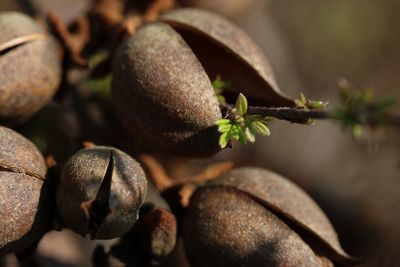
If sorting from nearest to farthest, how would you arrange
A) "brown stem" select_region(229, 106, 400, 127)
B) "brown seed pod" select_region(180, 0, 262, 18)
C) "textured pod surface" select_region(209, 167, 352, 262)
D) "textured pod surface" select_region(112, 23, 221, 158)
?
"brown stem" select_region(229, 106, 400, 127), "textured pod surface" select_region(112, 23, 221, 158), "textured pod surface" select_region(209, 167, 352, 262), "brown seed pod" select_region(180, 0, 262, 18)

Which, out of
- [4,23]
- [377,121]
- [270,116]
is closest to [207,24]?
[270,116]

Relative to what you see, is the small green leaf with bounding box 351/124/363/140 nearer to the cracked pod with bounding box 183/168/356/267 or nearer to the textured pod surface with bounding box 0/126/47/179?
the cracked pod with bounding box 183/168/356/267

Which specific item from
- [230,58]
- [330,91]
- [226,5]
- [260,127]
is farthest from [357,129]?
[330,91]

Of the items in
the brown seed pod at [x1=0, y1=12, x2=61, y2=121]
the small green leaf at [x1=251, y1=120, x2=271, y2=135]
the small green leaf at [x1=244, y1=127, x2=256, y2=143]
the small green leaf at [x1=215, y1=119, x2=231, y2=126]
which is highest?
the small green leaf at [x1=251, y1=120, x2=271, y2=135]

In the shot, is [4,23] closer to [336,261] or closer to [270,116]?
[270,116]

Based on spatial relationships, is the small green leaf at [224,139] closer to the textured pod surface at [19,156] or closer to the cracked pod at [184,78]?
the cracked pod at [184,78]

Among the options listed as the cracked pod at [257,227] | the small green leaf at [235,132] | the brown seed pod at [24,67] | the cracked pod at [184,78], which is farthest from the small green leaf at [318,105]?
the brown seed pod at [24,67]

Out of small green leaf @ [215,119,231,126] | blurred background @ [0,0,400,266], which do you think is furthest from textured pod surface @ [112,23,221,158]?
blurred background @ [0,0,400,266]

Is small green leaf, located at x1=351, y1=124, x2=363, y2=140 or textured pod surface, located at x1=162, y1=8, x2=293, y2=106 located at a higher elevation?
small green leaf, located at x1=351, y1=124, x2=363, y2=140
